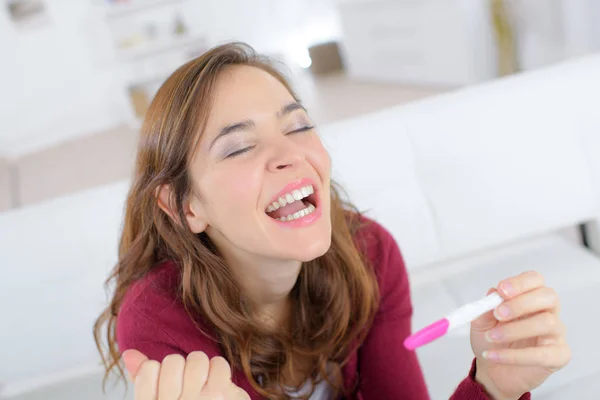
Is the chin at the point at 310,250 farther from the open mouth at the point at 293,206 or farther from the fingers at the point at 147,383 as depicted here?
the fingers at the point at 147,383

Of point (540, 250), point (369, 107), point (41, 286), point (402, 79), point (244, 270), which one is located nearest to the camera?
point (244, 270)

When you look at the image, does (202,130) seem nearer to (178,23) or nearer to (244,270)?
(244,270)

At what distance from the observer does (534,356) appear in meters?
0.70

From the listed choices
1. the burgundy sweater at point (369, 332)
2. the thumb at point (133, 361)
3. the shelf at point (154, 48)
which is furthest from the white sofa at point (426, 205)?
the shelf at point (154, 48)

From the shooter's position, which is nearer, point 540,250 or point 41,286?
point 41,286

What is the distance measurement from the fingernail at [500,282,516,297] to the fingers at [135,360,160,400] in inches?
17.3

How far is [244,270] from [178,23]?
4752 mm

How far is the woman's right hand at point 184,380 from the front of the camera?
52cm

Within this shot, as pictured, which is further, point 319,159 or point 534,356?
point 319,159

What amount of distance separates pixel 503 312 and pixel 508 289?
3 centimetres

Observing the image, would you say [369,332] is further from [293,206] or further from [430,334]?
[430,334]

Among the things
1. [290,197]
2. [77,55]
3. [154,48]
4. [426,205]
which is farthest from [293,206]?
[77,55]

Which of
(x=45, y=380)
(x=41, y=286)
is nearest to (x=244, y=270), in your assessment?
(x=41, y=286)

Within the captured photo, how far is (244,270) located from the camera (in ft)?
3.28
